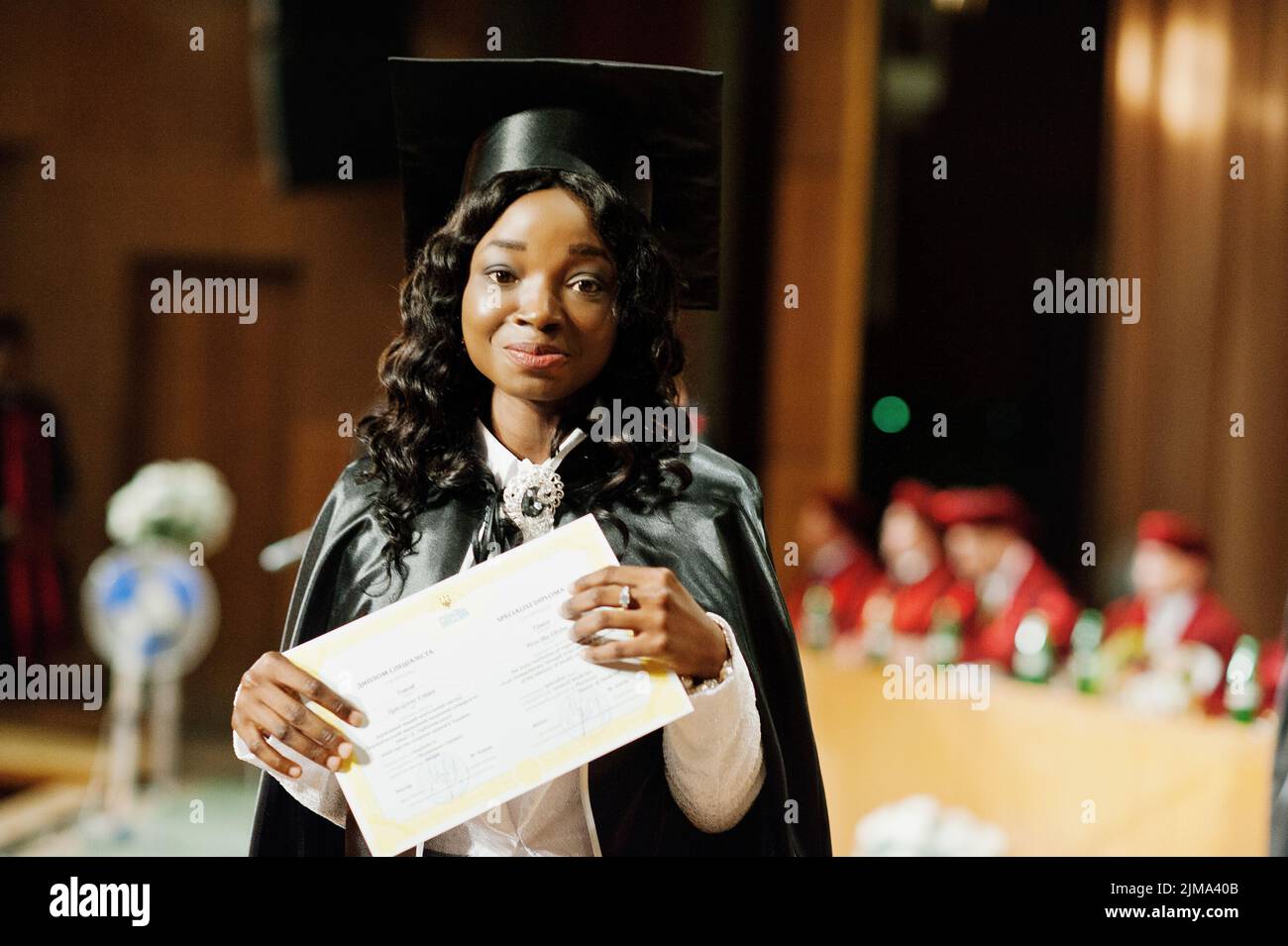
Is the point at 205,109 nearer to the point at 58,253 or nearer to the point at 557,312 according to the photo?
the point at 58,253

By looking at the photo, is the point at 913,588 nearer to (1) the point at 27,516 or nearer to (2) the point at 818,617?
(2) the point at 818,617

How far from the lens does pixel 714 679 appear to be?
1550mm

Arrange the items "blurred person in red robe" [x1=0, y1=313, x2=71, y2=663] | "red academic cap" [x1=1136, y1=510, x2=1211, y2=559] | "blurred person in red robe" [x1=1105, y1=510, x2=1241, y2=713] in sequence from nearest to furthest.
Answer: "blurred person in red robe" [x1=1105, y1=510, x2=1241, y2=713] < "red academic cap" [x1=1136, y1=510, x2=1211, y2=559] < "blurred person in red robe" [x1=0, y1=313, x2=71, y2=663]

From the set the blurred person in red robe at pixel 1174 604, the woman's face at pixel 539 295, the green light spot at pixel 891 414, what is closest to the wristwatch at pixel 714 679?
the woman's face at pixel 539 295

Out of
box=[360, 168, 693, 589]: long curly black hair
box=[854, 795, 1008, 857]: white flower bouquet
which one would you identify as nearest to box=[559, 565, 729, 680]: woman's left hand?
box=[360, 168, 693, 589]: long curly black hair

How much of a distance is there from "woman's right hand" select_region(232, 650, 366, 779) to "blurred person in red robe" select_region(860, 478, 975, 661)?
3162 mm

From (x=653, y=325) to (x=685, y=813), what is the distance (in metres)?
0.61

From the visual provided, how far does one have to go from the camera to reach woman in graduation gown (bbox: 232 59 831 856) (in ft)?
5.16

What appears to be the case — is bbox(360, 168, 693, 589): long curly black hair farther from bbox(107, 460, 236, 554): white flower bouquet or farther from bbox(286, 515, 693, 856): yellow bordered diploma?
bbox(107, 460, 236, 554): white flower bouquet

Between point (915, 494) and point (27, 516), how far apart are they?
3.67m

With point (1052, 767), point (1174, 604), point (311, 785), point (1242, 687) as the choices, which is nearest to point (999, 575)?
point (1174, 604)

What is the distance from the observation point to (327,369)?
5980 mm
